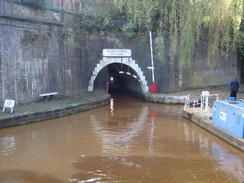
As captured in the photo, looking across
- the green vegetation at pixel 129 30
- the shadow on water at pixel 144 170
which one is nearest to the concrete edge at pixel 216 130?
the shadow on water at pixel 144 170

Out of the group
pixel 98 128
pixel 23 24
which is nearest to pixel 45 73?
pixel 23 24

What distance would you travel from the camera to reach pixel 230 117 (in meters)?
9.00

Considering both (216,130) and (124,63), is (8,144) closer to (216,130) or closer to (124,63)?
(216,130)

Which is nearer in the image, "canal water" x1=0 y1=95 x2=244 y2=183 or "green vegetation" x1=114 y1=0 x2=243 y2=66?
"canal water" x1=0 y1=95 x2=244 y2=183

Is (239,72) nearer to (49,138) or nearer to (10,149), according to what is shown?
(49,138)

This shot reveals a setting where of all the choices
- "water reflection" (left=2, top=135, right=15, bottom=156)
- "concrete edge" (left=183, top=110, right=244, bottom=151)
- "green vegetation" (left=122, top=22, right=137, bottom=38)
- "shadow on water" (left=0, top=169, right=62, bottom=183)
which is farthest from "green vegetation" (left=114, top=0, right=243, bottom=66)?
"shadow on water" (left=0, top=169, right=62, bottom=183)

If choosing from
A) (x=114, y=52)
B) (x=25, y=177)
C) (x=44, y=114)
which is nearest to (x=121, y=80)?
(x=114, y=52)

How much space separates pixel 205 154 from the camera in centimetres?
792

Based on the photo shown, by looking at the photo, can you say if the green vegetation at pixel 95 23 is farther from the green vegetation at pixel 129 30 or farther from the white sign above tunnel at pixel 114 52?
the white sign above tunnel at pixel 114 52

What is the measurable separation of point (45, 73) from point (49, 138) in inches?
222

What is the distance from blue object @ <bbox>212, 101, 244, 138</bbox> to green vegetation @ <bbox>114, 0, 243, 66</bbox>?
22.4 ft

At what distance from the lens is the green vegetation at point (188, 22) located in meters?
15.4

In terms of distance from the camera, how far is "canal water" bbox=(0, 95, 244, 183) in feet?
21.0

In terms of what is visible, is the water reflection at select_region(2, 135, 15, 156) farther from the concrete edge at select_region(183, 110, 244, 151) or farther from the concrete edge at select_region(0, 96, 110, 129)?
the concrete edge at select_region(183, 110, 244, 151)
